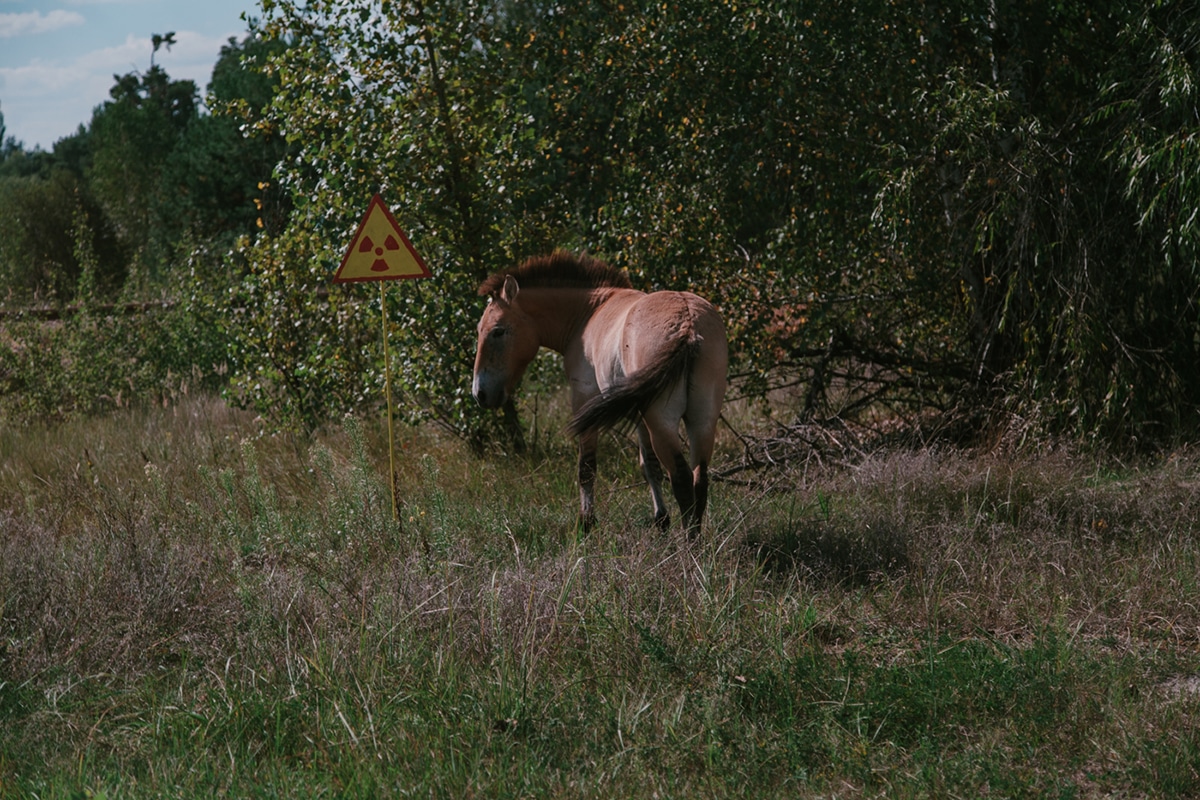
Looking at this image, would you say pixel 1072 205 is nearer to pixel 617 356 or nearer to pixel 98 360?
pixel 617 356

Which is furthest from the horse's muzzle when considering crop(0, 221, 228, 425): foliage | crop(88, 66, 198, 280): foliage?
crop(88, 66, 198, 280): foliage

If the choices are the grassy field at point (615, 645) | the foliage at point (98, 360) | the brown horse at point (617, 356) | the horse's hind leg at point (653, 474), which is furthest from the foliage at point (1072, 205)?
the foliage at point (98, 360)

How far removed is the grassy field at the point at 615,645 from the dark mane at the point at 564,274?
61.1 inches

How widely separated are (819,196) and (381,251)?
4.51 m

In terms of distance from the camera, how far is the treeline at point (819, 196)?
28.3ft

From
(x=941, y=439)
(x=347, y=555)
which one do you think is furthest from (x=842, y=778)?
(x=941, y=439)

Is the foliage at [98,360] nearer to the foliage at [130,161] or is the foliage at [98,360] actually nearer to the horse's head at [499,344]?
the horse's head at [499,344]

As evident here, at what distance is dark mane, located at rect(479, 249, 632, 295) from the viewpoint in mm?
7918

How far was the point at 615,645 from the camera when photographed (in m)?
5.02

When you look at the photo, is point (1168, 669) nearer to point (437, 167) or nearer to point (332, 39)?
point (437, 167)

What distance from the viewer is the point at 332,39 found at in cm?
937

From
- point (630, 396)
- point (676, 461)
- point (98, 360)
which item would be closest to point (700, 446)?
point (676, 461)

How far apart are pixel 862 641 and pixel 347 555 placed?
2.95 m

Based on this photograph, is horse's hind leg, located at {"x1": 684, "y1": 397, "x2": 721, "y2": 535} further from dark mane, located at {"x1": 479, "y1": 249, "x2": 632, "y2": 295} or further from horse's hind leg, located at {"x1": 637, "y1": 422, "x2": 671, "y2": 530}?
dark mane, located at {"x1": 479, "y1": 249, "x2": 632, "y2": 295}
